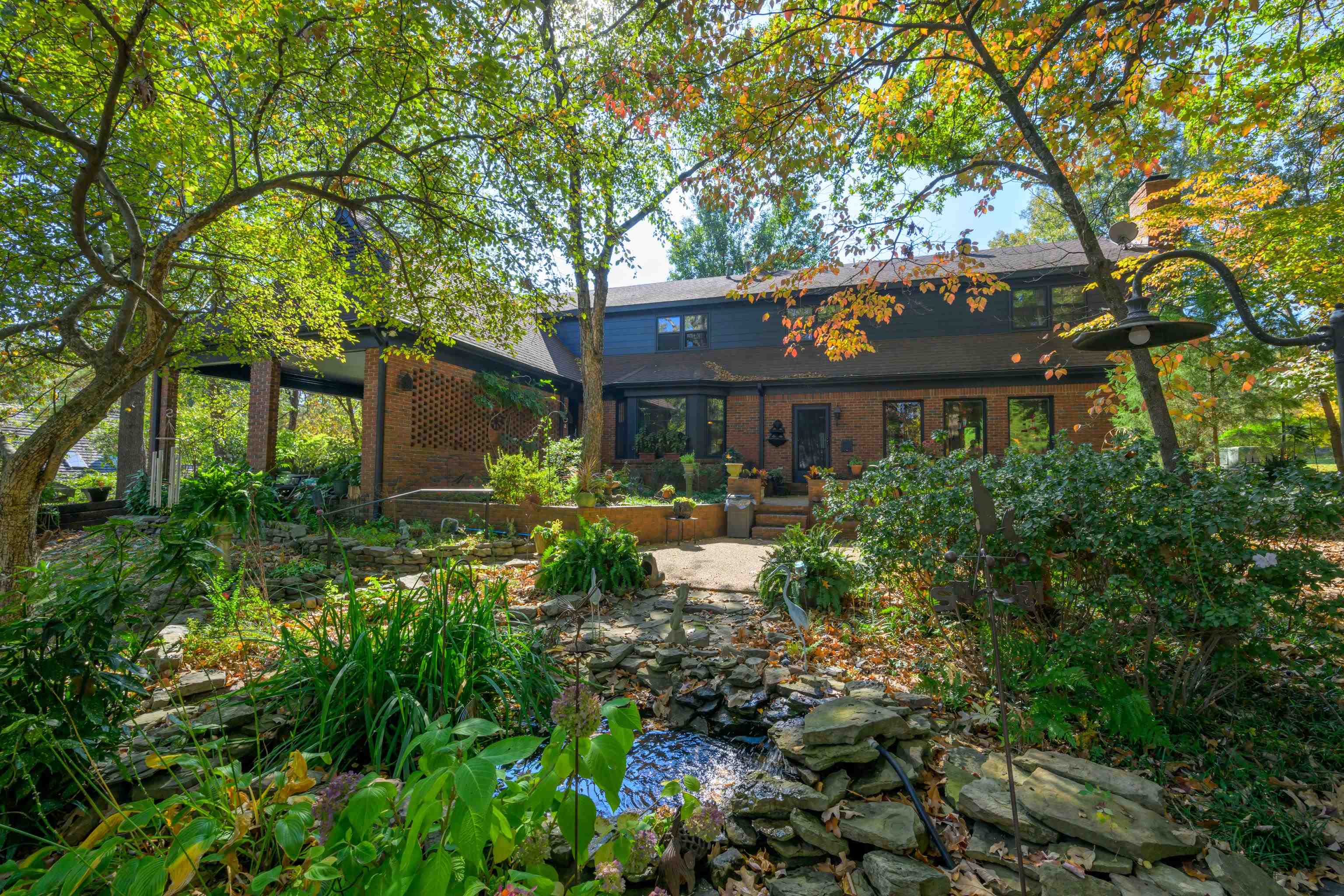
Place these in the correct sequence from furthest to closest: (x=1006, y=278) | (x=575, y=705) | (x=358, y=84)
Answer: (x=1006, y=278) < (x=358, y=84) < (x=575, y=705)

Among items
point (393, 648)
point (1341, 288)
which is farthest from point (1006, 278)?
point (393, 648)

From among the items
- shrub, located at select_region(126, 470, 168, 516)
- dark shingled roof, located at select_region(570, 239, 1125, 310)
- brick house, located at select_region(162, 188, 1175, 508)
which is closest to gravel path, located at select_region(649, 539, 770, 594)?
brick house, located at select_region(162, 188, 1175, 508)

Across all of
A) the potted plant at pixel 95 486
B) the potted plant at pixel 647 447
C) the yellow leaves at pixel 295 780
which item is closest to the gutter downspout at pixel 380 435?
the potted plant at pixel 647 447

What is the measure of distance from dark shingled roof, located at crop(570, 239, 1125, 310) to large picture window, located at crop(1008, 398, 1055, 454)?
2.76m

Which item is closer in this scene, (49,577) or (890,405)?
(49,577)

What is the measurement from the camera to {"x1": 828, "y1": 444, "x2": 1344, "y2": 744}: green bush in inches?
98.4

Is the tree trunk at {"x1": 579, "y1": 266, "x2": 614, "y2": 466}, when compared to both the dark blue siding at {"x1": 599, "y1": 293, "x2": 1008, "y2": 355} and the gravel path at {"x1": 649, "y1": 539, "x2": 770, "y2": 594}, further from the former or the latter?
the dark blue siding at {"x1": 599, "y1": 293, "x2": 1008, "y2": 355}

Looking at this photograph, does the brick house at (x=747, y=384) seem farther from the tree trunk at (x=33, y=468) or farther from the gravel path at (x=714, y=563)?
the tree trunk at (x=33, y=468)

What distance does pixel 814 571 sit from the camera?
16.2 feet

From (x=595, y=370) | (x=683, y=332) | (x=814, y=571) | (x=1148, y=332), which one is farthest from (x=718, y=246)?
(x=1148, y=332)

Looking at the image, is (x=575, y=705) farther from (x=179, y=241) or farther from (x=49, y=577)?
(x=179, y=241)

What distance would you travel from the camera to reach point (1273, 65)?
4625 mm

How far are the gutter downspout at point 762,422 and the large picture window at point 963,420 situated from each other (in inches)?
160

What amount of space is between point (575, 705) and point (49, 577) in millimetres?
2495
